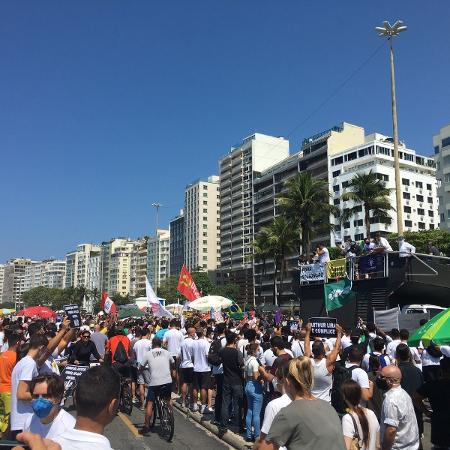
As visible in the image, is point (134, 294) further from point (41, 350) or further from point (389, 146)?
point (41, 350)

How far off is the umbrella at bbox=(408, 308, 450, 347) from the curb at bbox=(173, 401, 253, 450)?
3.56 m

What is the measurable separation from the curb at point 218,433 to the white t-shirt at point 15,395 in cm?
418

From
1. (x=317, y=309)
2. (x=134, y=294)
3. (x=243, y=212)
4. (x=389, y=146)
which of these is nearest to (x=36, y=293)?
(x=134, y=294)

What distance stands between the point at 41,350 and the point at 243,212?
4743 inches

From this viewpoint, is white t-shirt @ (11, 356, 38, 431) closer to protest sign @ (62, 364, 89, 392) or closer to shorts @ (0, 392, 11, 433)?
shorts @ (0, 392, 11, 433)

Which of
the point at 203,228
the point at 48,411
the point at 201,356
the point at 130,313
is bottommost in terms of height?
the point at 130,313

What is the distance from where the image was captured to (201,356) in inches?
440

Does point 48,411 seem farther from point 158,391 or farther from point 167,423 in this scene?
point 158,391

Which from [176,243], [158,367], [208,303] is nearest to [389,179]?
[208,303]

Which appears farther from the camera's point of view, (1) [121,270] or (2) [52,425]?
(1) [121,270]

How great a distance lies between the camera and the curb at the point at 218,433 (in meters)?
8.28

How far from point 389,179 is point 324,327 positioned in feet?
264

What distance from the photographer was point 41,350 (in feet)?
18.5

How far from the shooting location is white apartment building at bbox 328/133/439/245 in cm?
A: 8388
